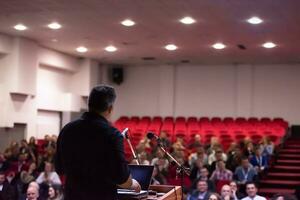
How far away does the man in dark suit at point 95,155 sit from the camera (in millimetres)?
2377

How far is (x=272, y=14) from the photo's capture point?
9516 millimetres

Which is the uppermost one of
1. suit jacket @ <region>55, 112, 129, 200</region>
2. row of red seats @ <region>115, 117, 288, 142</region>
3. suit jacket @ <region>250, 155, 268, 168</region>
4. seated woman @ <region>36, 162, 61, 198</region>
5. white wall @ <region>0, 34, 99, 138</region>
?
white wall @ <region>0, 34, 99, 138</region>

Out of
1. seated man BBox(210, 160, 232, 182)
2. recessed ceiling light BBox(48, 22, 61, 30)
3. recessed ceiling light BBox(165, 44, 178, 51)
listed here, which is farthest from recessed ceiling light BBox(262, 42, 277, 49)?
recessed ceiling light BBox(48, 22, 61, 30)

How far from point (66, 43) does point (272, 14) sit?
5.82 m

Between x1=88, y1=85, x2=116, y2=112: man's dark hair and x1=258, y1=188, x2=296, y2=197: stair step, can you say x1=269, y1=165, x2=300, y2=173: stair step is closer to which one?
x1=258, y1=188, x2=296, y2=197: stair step

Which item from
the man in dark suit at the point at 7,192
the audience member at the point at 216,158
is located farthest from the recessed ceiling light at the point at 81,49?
the man in dark suit at the point at 7,192

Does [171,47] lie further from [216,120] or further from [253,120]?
[253,120]

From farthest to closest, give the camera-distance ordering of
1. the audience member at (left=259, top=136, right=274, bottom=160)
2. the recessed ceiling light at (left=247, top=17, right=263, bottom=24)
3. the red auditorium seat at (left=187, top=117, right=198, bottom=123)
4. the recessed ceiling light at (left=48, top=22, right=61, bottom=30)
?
the red auditorium seat at (left=187, top=117, right=198, bottom=123)
the audience member at (left=259, top=136, right=274, bottom=160)
the recessed ceiling light at (left=48, top=22, right=61, bottom=30)
the recessed ceiling light at (left=247, top=17, right=263, bottom=24)

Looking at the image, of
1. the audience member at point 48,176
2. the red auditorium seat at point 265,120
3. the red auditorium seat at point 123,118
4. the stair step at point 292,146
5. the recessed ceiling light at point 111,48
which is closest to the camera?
the audience member at point 48,176

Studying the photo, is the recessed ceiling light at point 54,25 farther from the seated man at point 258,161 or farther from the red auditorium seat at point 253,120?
the red auditorium seat at point 253,120

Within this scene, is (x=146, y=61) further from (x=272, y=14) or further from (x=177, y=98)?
(x=272, y=14)

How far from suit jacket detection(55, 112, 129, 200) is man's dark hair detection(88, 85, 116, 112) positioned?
4cm

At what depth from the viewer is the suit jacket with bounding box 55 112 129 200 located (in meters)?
2.38

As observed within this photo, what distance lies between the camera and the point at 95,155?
2398 millimetres
